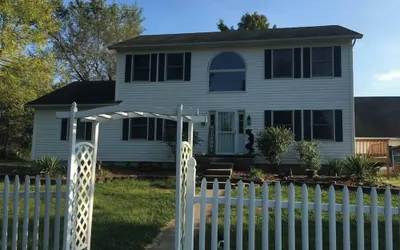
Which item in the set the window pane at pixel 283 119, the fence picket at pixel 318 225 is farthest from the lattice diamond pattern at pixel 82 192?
the window pane at pixel 283 119

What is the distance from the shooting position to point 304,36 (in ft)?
50.8

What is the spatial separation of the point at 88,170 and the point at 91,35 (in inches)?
1196

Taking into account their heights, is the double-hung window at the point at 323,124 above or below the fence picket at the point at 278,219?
above

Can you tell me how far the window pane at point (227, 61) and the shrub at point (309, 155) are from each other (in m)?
4.61

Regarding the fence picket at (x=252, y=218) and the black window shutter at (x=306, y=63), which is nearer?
the fence picket at (x=252, y=218)

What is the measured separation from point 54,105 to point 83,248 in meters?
14.2

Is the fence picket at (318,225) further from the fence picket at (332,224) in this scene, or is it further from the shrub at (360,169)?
the shrub at (360,169)

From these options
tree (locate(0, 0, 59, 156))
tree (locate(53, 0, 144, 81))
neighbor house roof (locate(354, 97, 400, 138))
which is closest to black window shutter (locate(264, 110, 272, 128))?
neighbor house roof (locate(354, 97, 400, 138))

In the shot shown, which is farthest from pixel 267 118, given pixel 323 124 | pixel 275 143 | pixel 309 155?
pixel 309 155

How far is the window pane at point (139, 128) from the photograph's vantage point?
56.0 feet

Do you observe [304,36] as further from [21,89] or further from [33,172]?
[21,89]

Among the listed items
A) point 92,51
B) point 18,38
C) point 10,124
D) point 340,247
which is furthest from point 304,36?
point 10,124

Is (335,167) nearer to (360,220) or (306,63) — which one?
(306,63)

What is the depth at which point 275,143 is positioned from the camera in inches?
566
